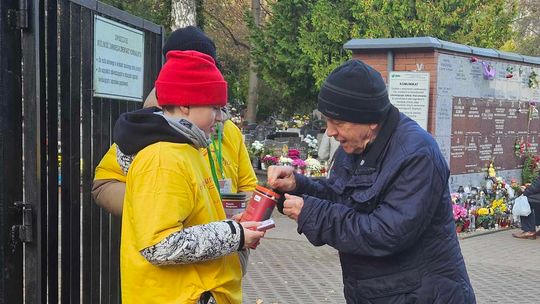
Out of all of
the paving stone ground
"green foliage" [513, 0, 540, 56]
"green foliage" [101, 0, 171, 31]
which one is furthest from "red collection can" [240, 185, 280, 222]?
"green foliage" [513, 0, 540, 56]

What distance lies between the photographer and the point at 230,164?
3.61 metres

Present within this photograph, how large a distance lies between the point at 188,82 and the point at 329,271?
555 cm

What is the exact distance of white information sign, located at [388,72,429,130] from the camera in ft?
34.2

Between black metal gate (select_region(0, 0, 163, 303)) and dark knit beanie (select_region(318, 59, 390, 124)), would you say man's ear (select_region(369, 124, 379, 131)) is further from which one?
black metal gate (select_region(0, 0, 163, 303))

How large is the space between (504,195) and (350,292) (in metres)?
9.79

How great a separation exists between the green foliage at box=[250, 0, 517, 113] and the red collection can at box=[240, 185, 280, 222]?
1676 cm

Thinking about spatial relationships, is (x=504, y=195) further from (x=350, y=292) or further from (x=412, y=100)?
(x=350, y=292)

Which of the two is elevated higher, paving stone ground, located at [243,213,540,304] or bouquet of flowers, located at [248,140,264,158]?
bouquet of flowers, located at [248,140,264,158]

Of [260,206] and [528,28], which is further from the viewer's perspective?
[528,28]

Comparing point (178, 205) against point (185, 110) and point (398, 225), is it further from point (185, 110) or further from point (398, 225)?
point (398, 225)

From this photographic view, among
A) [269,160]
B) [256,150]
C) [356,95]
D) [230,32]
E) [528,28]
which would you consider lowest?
[269,160]

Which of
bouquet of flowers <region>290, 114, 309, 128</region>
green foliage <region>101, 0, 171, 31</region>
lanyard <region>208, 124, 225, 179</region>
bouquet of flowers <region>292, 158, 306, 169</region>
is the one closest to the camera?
lanyard <region>208, 124, 225, 179</region>

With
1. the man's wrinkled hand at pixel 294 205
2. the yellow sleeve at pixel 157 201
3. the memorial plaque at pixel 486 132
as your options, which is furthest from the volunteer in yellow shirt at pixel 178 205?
the memorial plaque at pixel 486 132

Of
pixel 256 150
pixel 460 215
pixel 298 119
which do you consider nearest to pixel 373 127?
pixel 460 215
